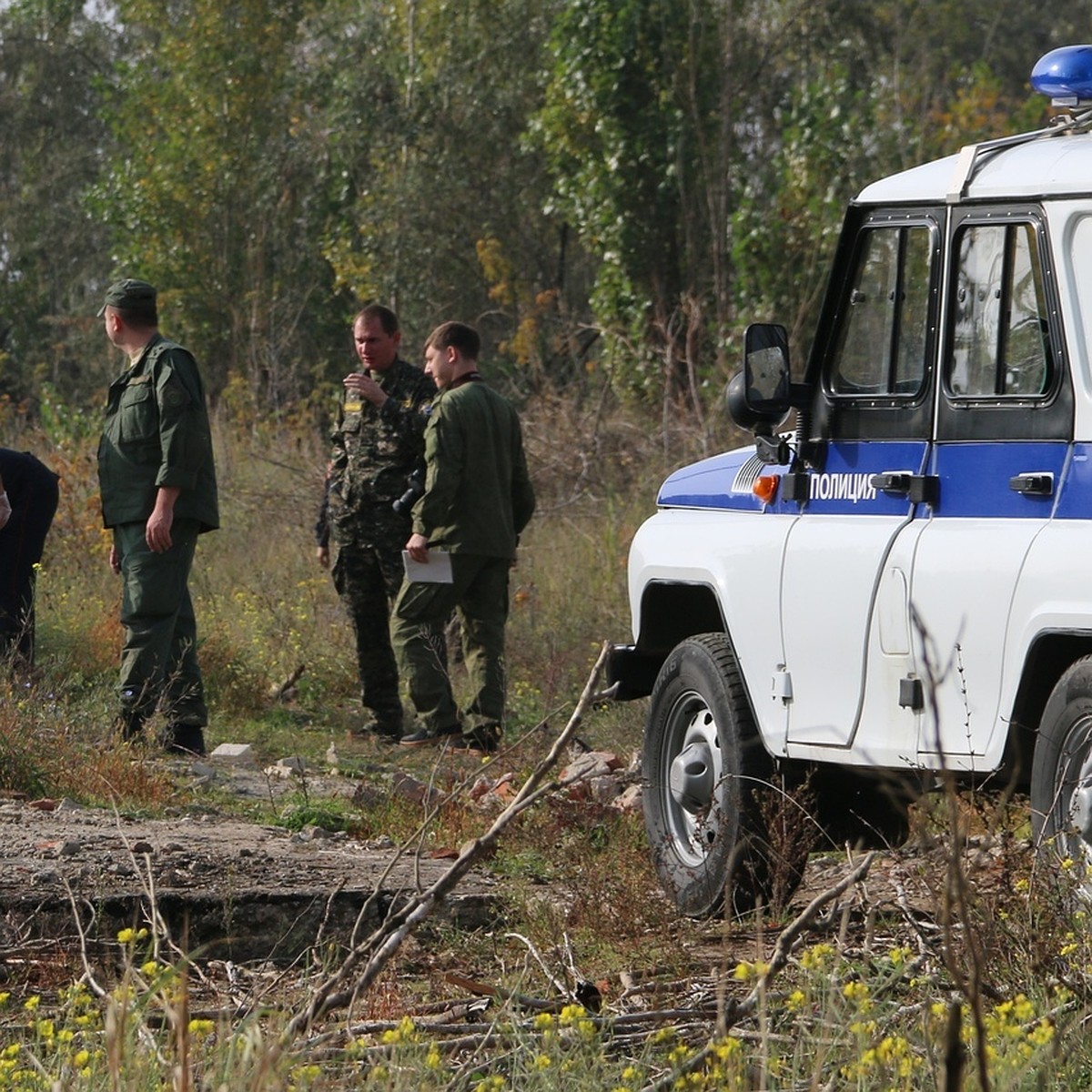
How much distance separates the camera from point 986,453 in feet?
15.9

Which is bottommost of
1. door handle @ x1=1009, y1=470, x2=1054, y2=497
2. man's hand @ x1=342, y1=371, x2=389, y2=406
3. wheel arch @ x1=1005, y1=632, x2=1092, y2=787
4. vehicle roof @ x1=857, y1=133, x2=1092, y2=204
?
wheel arch @ x1=1005, y1=632, x2=1092, y2=787

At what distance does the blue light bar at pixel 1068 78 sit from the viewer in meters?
5.13

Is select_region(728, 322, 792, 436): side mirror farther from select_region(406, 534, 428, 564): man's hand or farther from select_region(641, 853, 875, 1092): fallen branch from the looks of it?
select_region(406, 534, 428, 564): man's hand

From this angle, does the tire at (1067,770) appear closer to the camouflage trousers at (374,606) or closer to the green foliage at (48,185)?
the camouflage trousers at (374,606)

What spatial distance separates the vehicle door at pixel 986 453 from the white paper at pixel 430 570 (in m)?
4.48

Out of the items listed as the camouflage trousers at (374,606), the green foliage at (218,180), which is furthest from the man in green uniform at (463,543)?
the green foliage at (218,180)

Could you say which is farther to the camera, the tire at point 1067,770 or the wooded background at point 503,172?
the wooded background at point 503,172

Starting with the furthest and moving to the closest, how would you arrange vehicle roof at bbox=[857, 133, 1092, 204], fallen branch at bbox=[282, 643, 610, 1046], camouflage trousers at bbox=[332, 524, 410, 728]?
1. camouflage trousers at bbox=[332, 524, 410, 728]
2. vehicle roof at bbox=[857, 133, 1092, 204]
3. fallen branch at bbox=[282, 643, 610, 1046]

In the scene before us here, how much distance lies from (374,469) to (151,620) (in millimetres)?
1523

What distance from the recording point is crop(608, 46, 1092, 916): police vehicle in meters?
4.62

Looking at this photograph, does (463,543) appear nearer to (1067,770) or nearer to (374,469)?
(374,469)

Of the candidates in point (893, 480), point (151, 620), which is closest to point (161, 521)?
point (151, 620)

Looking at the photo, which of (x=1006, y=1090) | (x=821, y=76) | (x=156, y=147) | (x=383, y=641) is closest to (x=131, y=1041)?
(x=1006, y=1090)

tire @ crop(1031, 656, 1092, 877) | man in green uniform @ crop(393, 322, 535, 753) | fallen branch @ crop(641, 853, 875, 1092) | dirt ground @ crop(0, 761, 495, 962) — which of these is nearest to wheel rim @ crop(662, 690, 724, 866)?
dirt ground @ crop(0, 761, 495, 962)
